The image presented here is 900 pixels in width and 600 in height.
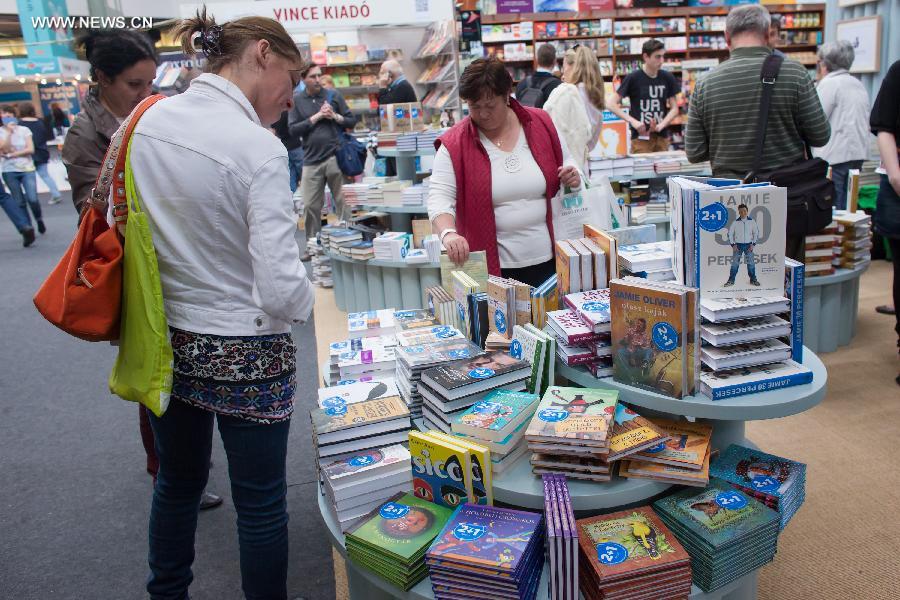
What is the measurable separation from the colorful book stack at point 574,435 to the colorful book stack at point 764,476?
357 millimetres

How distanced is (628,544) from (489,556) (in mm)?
327

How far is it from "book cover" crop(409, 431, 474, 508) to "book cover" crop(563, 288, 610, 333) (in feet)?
1.55

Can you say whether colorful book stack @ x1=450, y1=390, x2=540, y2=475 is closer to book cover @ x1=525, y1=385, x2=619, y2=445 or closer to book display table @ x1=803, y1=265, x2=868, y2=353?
book cover @ x1=525, y1=385, x2=619, y2=445

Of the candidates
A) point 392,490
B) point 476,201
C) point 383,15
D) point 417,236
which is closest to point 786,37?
point 383,15

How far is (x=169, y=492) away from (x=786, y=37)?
12637 mm

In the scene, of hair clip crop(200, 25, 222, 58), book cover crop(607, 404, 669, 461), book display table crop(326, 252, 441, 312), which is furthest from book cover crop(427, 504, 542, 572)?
book display table crop(326, 252, 441, 312)

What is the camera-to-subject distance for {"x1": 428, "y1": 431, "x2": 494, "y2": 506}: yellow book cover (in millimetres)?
1603

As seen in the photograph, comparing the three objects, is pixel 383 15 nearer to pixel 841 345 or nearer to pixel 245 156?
pixel 841 345

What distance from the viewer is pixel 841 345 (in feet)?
13.7

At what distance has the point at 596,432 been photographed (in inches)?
61.5

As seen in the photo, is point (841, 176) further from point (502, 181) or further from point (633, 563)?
point (633, 563)

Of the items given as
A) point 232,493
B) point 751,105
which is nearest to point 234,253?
point 232,493

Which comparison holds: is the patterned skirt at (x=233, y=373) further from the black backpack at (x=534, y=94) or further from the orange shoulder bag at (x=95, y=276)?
the black backpack at (x=534, y=94)

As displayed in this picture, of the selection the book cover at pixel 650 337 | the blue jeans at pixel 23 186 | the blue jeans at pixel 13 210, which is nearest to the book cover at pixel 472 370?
the book cover at pixel 650 337
